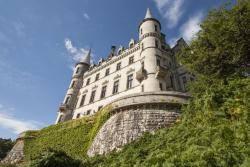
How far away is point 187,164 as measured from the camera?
269 inches

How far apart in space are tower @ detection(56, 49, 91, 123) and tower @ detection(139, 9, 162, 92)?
56.9 ft

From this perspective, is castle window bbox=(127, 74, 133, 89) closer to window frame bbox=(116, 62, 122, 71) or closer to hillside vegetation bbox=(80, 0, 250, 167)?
window frame bbox=(116, 62, 122, 71)

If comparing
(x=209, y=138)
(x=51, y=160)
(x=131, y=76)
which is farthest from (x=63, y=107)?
(x=209, y=138)

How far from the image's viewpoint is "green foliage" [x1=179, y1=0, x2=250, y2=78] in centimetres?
1452

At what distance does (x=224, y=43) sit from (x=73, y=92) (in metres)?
31.6

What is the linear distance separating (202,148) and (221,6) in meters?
14.8

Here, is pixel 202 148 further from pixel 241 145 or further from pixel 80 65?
pixel 80 65

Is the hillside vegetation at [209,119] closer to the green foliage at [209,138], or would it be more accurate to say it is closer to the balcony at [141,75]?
the green foliage at [209,138]

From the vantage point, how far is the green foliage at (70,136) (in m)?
20.2

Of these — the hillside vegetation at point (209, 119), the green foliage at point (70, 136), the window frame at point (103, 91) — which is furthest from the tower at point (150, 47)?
the window frame at point (103, 91)

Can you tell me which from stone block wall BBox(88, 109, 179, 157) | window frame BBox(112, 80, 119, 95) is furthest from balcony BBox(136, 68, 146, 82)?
stone block wall BBox(88, 109, 179, 157)

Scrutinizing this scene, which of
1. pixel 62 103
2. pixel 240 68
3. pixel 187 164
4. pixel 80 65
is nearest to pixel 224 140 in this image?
pixel 187 164

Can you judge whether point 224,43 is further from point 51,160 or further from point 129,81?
point 129,81

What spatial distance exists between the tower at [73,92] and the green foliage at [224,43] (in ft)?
88.4
